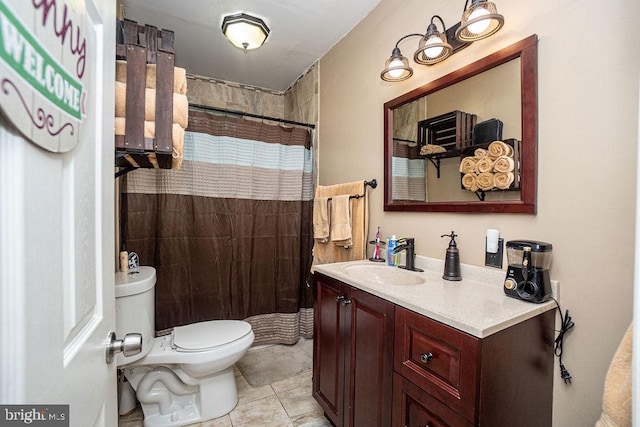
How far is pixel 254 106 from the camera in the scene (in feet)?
10.1

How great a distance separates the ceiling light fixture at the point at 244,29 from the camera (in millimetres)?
1803

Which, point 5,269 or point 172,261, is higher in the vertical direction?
point 5,269

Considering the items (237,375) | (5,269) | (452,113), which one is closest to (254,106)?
(452,113)

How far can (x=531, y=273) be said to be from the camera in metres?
0.98

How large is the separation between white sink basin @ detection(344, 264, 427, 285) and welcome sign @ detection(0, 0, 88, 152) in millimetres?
1193

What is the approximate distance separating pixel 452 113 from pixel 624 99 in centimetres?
59

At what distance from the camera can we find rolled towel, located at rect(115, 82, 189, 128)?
2.80 feet

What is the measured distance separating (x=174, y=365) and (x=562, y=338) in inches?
70.3

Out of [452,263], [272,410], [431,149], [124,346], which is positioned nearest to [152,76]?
[124,346]

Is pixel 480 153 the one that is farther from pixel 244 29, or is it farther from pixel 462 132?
pixel 244 29

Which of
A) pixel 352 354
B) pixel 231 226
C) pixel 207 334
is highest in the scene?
pixel 231 226

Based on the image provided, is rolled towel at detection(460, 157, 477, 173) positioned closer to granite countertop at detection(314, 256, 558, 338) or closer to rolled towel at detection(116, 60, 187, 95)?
granite countertop at detection(314, 256, 558, 338)

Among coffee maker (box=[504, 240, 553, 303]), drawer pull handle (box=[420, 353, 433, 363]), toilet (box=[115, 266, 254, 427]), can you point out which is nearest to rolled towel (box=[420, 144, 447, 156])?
coffee maker (box=[504, 240, 553, 303])

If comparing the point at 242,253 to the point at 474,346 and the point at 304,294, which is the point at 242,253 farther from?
the point at 474,346
